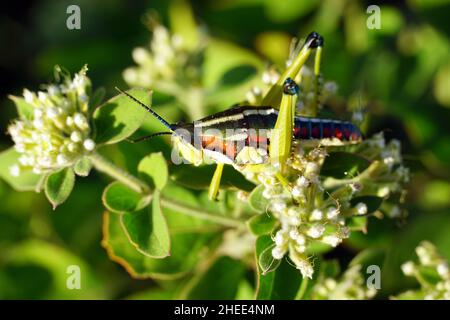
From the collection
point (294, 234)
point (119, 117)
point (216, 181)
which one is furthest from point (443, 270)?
point (119, 117)

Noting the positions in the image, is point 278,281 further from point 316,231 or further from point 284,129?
point 284,129

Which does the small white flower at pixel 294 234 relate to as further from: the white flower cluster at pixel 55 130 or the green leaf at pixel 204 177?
the white flower cluster at pixel 55 130

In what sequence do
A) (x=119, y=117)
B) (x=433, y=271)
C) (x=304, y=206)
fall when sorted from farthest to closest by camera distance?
(x=433, y=271)
(x=119, y=117)
(x=304, y=206)

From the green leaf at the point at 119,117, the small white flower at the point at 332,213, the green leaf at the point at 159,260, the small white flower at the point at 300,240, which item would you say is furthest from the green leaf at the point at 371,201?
the green leaf at the point at 119,117

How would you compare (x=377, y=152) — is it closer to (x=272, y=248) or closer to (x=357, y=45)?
(x=272, y=248)

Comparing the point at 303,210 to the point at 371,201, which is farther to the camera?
the point at 371,201

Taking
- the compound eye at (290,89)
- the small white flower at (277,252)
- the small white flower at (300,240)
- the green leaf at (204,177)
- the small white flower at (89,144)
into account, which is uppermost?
the compound eye at (290,89)
